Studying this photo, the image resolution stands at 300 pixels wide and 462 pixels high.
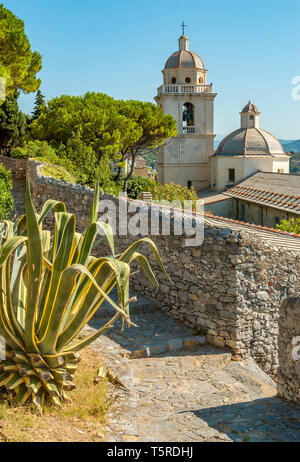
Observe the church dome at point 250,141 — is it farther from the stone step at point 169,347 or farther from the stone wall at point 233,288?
the stone step at point 169,347

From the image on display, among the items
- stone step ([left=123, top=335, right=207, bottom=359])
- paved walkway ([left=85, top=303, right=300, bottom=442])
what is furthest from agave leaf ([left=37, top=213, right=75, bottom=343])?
stone step ([left=123, top=335, right=207, bottom=359])

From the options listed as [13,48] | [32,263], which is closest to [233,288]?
[32,263]

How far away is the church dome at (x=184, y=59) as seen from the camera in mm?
28784

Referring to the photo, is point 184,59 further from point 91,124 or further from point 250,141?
point 91,124

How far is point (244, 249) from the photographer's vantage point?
629 centimetres

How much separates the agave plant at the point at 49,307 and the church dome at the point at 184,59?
2718 centimetres

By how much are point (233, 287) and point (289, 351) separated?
1418 mm

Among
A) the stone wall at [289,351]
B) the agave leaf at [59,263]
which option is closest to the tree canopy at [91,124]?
the stone wall at [289,351]

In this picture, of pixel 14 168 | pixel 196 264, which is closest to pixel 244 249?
pixel 196 264

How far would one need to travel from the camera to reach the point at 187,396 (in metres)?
5.02

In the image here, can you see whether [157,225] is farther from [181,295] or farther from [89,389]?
[89,389]

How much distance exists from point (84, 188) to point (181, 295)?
343 centimetres

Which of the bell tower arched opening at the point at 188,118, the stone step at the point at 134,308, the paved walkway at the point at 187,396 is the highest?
the bell tower arched opening at the point at 188,118

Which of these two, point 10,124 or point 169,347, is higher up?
point 10,124
